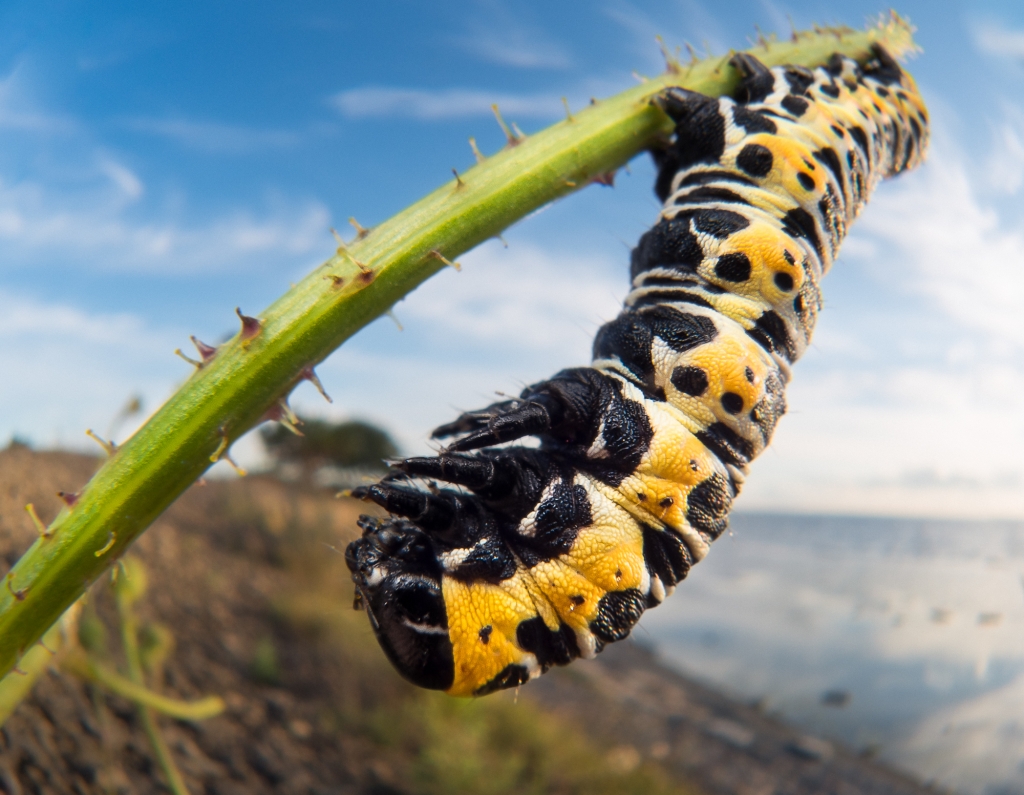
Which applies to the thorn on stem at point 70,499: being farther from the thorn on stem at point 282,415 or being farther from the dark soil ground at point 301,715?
the dark soil ground at point 301,715

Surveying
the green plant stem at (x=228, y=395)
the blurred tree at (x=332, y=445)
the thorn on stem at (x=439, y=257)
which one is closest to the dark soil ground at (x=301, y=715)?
the green plant stem at (x=228, y=395)

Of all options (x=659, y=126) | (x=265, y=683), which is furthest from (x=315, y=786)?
(x=659, y=126)

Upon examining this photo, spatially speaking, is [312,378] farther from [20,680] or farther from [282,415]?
[20,680]

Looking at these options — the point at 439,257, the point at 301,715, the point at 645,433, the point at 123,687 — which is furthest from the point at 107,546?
the point at 301,715

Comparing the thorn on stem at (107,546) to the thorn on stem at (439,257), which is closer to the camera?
the thorn on stem at (107,546)

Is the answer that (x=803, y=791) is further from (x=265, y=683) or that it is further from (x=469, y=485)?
(x=469, y=485)
